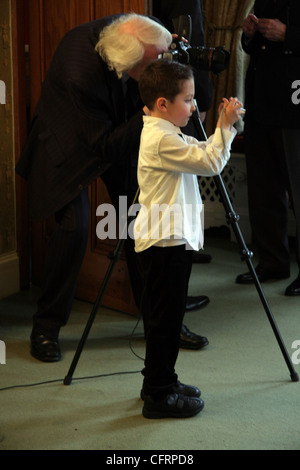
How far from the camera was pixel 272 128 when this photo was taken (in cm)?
357

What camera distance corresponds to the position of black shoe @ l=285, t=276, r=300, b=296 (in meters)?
3.52

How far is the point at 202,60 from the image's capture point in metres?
2.39

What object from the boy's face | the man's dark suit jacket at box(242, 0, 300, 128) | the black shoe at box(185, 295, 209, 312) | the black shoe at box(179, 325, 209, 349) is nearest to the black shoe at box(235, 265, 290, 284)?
the black shoe at box(185, 295, 209, 312)

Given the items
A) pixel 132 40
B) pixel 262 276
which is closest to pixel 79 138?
pixel 132 40

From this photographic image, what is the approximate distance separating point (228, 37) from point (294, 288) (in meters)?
1.98

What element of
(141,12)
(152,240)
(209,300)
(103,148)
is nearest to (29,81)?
(141,12)

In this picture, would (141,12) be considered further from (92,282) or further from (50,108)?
(92,282)

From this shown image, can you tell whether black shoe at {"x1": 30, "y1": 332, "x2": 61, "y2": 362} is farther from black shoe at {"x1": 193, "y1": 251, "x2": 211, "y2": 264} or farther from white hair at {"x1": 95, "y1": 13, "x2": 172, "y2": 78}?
black shoe at {"x1": 193, "y1": 251, "x2": 211, "y2": 264}

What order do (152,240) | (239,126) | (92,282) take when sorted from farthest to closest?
1. (239,126)
2. (92,282)
3. (152,240)

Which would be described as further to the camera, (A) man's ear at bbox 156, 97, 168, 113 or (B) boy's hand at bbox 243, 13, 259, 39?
(B) boy's hand at bbox 243, 13, 259, 39

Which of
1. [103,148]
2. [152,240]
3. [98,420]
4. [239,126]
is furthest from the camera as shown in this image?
[239,126]

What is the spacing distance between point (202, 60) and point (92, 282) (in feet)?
4.45

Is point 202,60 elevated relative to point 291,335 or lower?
elevated

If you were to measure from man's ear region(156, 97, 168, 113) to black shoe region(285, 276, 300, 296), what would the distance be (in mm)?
1668
